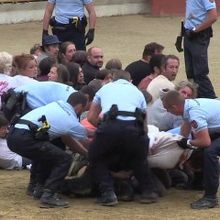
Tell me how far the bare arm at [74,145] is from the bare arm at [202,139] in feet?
3.11

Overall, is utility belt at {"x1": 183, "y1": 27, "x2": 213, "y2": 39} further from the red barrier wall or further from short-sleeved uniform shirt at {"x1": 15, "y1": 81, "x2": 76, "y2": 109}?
the red barrier wall

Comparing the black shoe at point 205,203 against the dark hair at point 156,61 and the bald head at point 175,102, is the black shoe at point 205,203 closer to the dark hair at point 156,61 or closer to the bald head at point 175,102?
the bald head at point 175,102

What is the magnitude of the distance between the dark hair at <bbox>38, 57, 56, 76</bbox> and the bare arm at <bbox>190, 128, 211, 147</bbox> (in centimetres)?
273

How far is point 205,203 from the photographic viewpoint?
7102 mm

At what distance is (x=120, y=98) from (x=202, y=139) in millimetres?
760

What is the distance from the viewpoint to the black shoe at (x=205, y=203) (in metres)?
7.08

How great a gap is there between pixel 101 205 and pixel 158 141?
738 mm

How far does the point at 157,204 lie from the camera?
7230 millimetres

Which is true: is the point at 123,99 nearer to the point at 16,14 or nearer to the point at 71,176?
the point at 71,176

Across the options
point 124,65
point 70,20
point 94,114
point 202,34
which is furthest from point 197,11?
point 94,114

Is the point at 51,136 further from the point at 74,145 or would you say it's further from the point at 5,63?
the point at 5,63

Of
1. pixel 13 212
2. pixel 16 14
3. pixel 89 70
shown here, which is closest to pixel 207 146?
pixel 13 212

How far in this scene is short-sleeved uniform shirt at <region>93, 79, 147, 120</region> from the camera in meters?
7.08

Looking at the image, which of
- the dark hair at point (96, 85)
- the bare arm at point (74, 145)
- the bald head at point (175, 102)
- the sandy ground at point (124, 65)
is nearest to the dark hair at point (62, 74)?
the dark hair at point (96, 85)
